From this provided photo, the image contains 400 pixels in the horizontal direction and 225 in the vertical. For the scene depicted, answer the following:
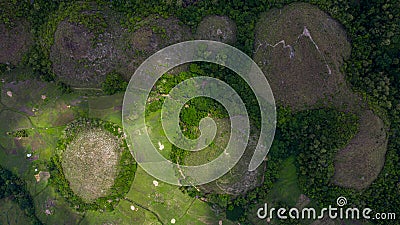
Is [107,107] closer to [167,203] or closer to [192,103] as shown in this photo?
[192,103]

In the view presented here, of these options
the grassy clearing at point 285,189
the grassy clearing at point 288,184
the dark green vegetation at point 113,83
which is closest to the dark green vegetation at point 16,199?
the dark green vegetation at point 113,83

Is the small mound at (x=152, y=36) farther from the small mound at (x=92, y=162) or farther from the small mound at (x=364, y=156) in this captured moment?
the small mound at (x=364, y=156)

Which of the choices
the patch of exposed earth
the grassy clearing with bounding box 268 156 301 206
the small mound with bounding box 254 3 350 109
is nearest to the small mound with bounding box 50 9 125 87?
the patch of exposed earth

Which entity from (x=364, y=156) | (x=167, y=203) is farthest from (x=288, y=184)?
(x=167, y=203)

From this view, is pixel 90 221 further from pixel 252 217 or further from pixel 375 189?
pixel 375 189

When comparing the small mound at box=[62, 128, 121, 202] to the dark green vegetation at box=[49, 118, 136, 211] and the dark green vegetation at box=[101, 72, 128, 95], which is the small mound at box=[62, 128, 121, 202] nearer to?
the dark green vegetation at box=[49, 118, 136, 211]
